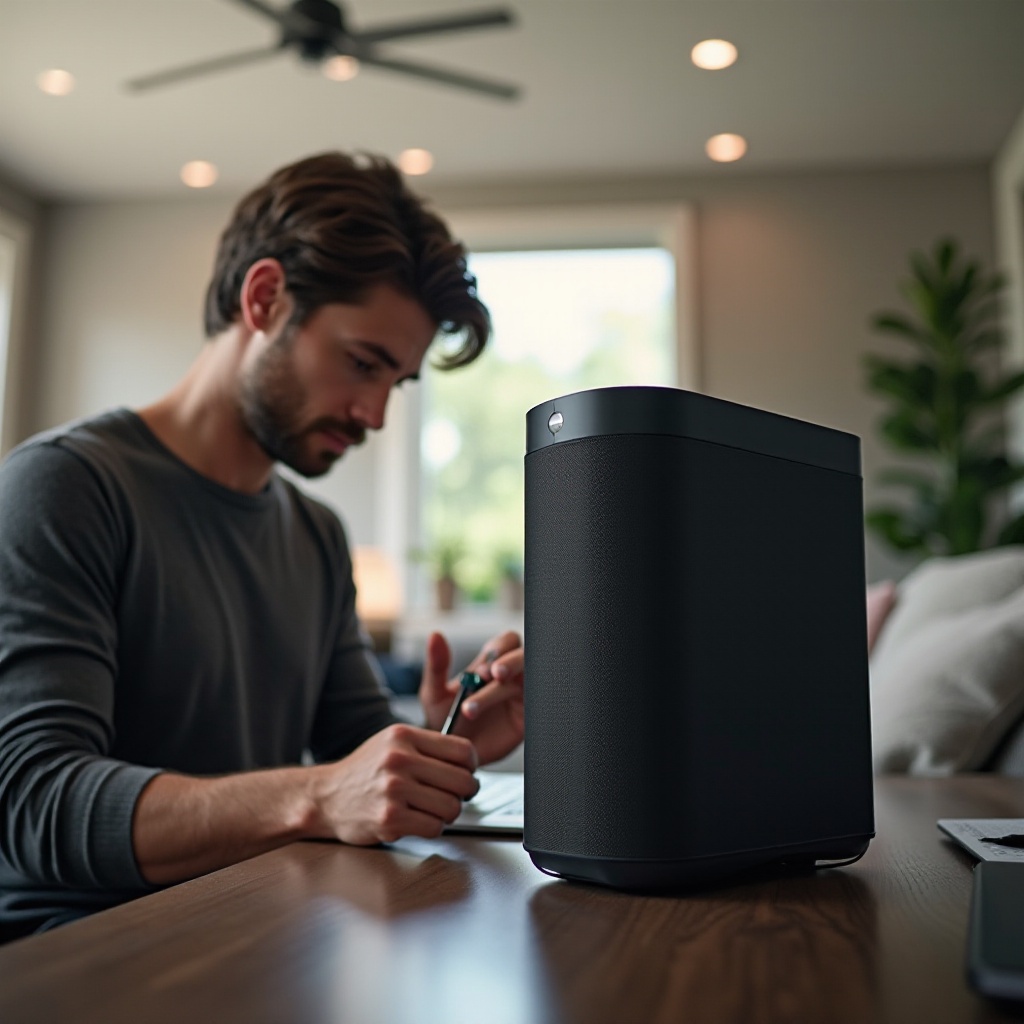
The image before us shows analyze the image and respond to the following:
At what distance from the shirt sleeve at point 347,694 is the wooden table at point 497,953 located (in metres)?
0.82

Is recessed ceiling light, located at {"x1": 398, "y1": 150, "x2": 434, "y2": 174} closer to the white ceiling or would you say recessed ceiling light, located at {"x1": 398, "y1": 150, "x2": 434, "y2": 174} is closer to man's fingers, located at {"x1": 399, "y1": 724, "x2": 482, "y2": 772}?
the white ceiling

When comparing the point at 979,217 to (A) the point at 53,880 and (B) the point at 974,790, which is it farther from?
(A) the point at 53,880

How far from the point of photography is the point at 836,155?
4.61 meters

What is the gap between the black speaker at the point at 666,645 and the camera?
0.50 metres

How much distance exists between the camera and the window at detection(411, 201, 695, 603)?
196 inches

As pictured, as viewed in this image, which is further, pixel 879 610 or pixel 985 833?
pixel 879 610

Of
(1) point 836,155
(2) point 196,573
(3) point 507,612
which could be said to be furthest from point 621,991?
(1) point 836,155

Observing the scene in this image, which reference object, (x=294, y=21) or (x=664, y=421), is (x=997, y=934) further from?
(x=294, y=21)

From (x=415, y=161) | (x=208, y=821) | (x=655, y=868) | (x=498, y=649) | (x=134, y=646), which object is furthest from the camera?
(x=415, y=161)

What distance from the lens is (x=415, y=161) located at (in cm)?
472

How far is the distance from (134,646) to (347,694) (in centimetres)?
38

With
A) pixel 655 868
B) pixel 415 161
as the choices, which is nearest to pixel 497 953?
pixel 655 868

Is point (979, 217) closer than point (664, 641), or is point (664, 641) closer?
point (664, 641)

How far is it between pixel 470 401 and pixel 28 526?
162 inches
